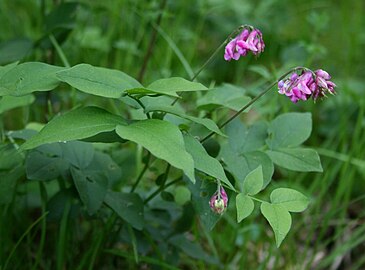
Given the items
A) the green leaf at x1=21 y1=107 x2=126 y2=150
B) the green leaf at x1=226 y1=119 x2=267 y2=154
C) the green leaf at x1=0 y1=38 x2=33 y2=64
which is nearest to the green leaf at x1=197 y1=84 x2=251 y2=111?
the green leaf at x1=226 y1=119 x2=267 y2=154

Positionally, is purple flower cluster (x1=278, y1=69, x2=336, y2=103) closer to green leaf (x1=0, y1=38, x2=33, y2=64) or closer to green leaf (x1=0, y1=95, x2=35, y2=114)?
green leaf (x1=0, y1=95, x2=35, y2=114)

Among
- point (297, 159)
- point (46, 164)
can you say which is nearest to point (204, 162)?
point (297, 159)

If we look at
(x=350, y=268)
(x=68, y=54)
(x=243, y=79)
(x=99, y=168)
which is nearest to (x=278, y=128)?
(x=99, y=168)

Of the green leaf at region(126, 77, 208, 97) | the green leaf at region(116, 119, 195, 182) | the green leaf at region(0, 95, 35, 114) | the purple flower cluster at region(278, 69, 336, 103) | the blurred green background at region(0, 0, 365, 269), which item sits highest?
the purple flower cluster at region(278, 69, 336, 103)

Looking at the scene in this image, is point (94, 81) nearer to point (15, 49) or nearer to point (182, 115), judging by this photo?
point (182, 115)

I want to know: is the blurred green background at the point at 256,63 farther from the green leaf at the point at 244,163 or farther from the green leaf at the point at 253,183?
the green leaf at the point at 253,183

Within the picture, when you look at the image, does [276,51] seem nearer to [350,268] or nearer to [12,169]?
[350,268]
